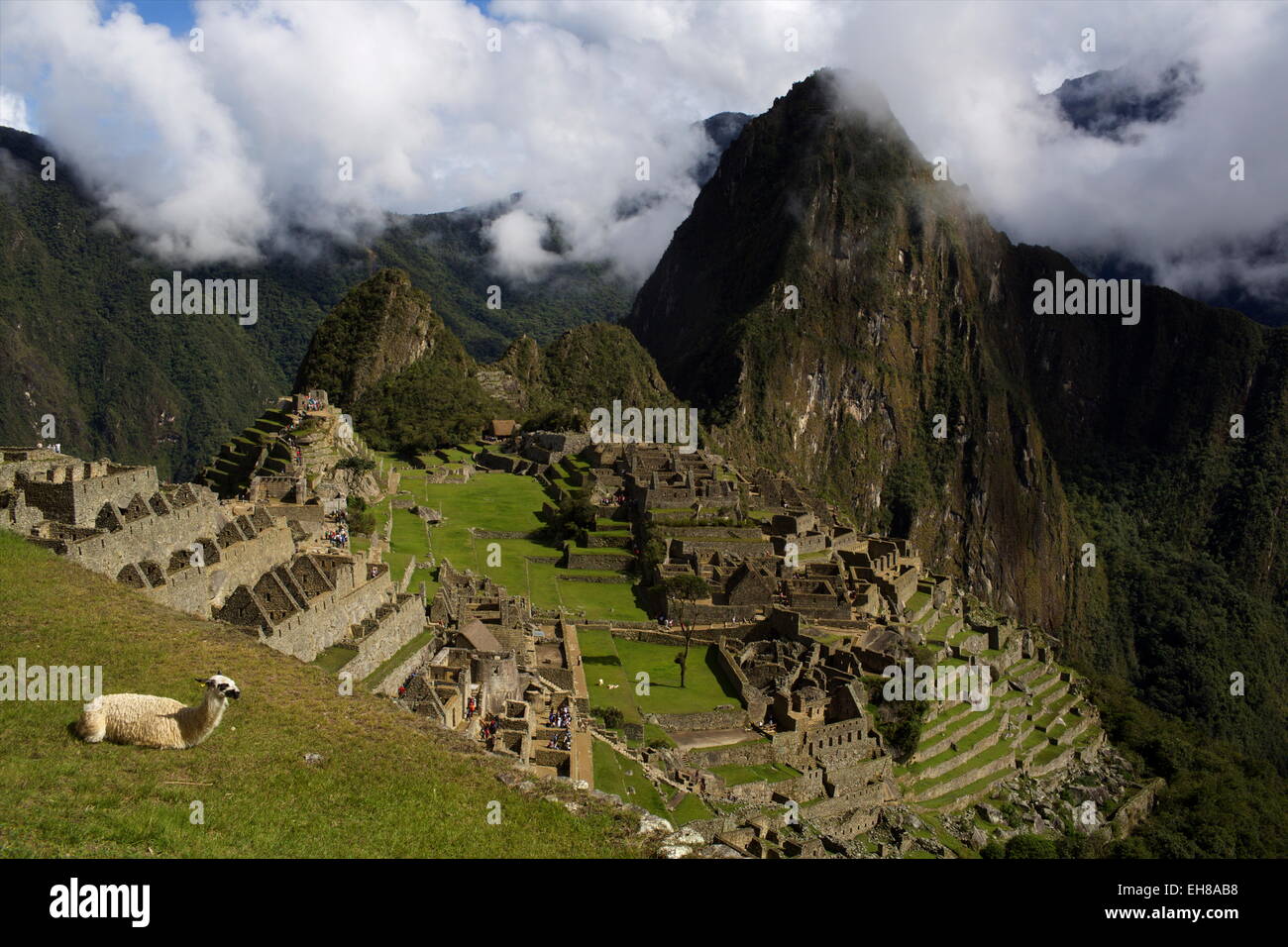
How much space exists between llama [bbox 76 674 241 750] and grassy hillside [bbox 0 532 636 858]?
0.16 m

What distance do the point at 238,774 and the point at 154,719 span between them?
1082mm

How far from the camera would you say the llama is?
952 cm

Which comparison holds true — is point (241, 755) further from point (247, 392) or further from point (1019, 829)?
point (247, 392)

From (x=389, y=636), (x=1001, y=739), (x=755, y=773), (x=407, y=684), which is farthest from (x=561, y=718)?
(x=1001, y=739)

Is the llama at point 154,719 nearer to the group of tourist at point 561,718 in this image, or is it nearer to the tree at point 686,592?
the group of tourist at point 561,718

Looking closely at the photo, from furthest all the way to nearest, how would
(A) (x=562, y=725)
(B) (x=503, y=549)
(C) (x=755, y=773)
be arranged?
(B) (x=503, y=549), (C) (x=755, y=773), (A) (x=562, y=725)

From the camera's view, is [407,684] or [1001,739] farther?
[1001,739]

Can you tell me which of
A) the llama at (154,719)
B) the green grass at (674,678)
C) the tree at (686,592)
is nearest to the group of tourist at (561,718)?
the green grass at (674,678)

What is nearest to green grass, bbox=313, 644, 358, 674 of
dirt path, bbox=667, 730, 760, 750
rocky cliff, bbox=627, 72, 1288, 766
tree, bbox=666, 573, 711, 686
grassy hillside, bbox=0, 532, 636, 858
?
grassy hillside, bbox=0, 532, 636, 858

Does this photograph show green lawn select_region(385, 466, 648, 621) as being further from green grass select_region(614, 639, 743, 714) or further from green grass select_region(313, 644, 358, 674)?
green grass select_region(313, 644, 358, 674)

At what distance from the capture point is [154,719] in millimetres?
9766

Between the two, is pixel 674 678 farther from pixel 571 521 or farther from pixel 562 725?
pixel 571 521

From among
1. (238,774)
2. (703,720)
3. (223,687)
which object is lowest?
(703,720)
